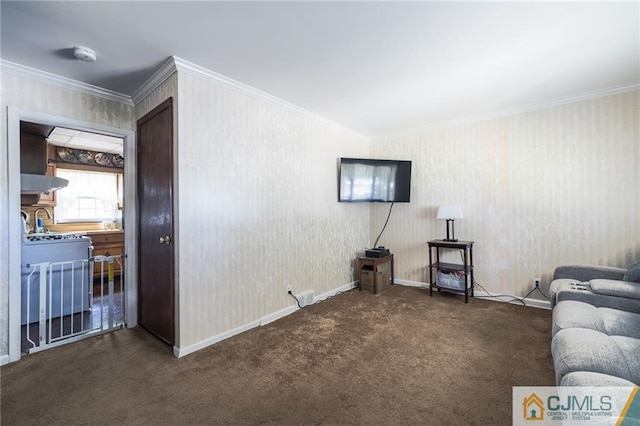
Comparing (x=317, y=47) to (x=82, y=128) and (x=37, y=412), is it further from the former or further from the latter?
(x=37, y=412)

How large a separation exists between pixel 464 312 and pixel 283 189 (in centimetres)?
251

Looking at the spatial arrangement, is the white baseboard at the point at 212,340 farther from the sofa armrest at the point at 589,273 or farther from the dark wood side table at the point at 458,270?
the sofa armrest at the point at 589,273

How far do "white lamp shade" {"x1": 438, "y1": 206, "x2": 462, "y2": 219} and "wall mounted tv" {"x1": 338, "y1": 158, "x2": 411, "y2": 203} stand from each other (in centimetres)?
60

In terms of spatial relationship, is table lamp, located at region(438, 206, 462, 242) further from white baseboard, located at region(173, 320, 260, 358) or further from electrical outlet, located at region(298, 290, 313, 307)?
white baseboard, located at region(173, 320, 260, 358)

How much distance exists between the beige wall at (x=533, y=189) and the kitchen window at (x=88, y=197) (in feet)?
19.1

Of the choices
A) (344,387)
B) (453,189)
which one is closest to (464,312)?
(453,189)

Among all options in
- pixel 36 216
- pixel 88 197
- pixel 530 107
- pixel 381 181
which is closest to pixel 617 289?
pixel 530 107

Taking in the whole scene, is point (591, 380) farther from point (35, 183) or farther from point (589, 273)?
A: point (35, 183)

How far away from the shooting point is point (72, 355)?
7.50 ft

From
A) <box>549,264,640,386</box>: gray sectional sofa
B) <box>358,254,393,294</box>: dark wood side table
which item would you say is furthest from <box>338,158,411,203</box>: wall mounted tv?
<box>549,264,640,386</box>: gray sectional sofa

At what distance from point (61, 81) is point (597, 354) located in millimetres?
4264

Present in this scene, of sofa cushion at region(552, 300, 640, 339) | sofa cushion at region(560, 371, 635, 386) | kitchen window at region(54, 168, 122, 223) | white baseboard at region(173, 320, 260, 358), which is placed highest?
kitchen window at region(54, 168, 122, 223)

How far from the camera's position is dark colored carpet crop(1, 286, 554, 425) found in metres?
1.59

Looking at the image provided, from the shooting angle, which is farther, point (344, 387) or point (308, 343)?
point (308, 343)
